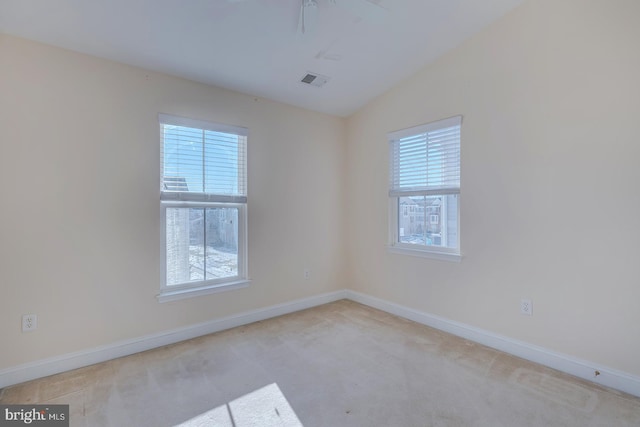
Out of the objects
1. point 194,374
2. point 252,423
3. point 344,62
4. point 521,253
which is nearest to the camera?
point 252,423

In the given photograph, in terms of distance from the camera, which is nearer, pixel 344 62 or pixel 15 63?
pixel 15 63

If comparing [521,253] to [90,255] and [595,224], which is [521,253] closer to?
[595,224]

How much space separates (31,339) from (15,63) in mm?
2004

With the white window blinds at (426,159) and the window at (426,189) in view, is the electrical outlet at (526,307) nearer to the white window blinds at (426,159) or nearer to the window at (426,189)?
the window at (426,189)

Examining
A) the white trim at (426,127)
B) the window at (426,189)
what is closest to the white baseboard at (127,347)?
the window at (426,189)

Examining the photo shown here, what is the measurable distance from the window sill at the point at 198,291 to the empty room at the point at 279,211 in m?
0.02

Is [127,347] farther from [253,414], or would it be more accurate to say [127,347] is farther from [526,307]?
→ [526,307]

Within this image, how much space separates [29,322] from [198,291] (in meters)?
1.21

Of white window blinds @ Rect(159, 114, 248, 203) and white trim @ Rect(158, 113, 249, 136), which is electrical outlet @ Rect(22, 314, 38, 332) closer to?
white window blinds @ Rect(159, 114, 248, 203)

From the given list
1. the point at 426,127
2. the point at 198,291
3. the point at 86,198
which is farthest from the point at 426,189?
the point at 86,198

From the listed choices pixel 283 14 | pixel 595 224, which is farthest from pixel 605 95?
pixel 283 14

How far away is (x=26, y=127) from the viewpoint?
225 cm
